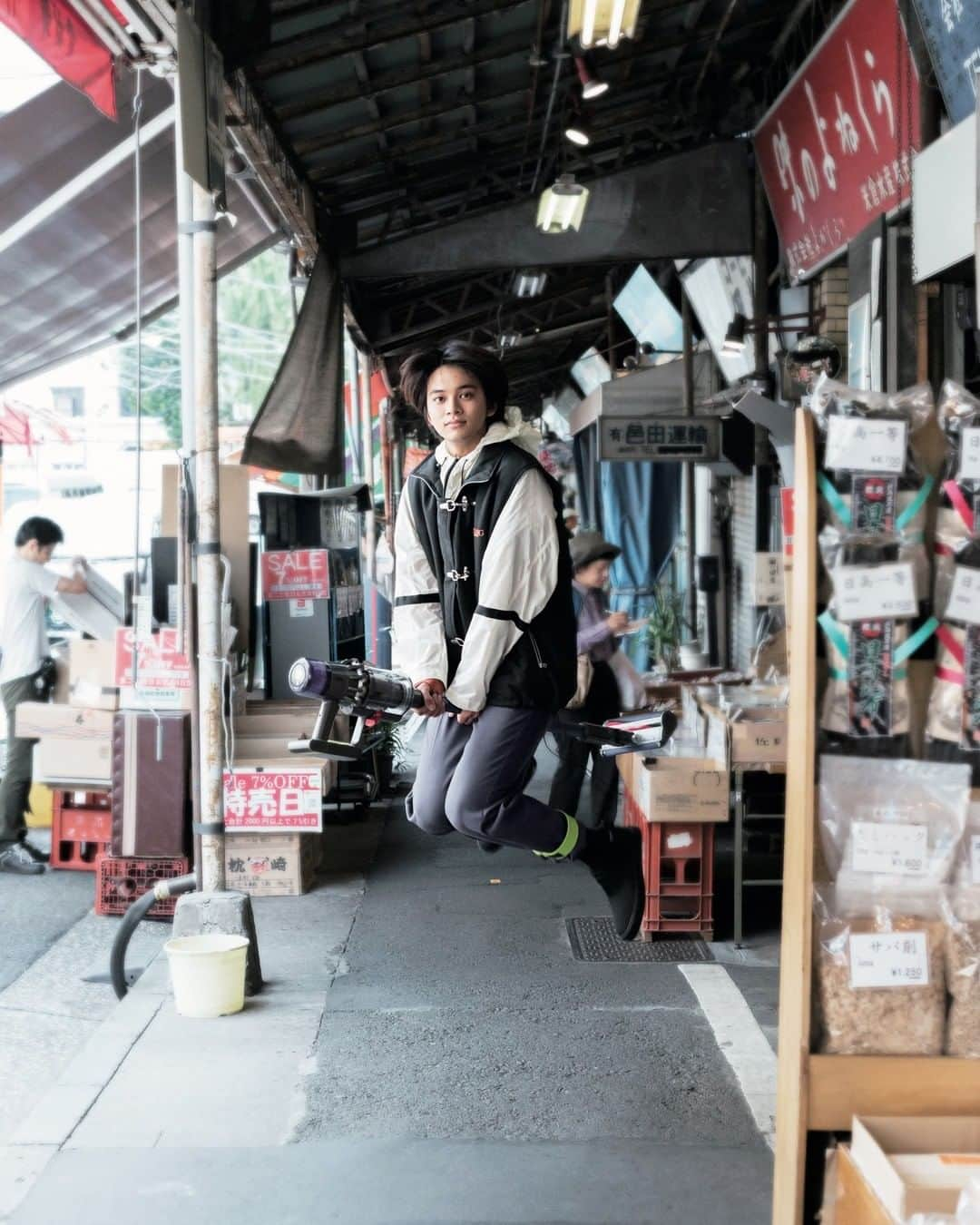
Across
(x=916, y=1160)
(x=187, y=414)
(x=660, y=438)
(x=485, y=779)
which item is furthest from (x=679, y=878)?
(x=660, y=438)

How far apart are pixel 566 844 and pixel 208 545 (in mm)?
1956

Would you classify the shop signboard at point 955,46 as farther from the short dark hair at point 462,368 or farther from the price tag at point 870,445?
the price tag at point 870,445

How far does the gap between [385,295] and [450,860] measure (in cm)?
805

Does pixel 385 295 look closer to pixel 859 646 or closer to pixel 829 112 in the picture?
pixel 829 112

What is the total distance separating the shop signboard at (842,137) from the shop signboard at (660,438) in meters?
2.06

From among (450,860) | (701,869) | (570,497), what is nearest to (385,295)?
(450,860)

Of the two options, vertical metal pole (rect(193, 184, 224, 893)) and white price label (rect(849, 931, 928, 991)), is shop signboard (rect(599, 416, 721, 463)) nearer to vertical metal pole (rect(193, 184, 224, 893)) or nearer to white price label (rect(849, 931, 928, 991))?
vertical metal pole (rect(193, 184, 224, 893))

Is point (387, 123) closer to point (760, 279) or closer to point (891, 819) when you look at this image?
point (760, 279)

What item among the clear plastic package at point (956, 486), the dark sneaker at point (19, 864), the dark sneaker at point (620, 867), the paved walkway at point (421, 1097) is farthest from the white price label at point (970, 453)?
the dark sneaker at point (19, 864)

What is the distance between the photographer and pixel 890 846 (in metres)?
2.60

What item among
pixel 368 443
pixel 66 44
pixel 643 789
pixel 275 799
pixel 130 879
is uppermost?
pixel 66 44

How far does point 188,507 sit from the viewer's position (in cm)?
577

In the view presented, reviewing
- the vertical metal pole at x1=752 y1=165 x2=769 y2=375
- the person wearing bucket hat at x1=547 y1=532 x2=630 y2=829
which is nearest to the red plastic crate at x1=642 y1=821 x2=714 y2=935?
the person wearing bucket hat at x1=547 y1=532 x2=630 y2=829

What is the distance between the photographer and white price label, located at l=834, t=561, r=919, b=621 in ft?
8.42
